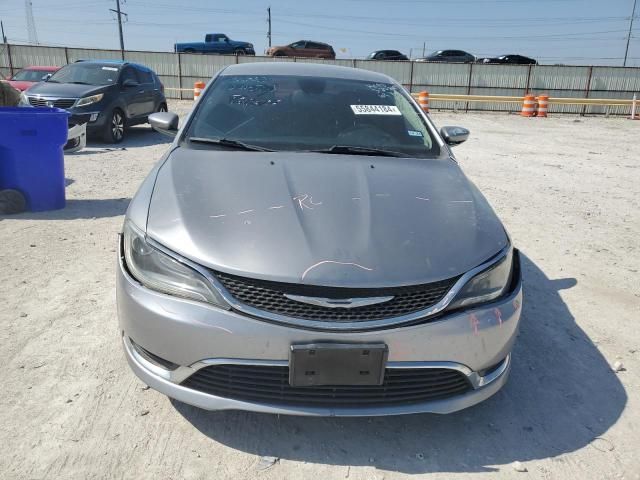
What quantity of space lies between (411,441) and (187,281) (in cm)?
119

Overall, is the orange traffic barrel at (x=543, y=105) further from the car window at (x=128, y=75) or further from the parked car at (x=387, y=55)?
the car window at (x=128, y=75)

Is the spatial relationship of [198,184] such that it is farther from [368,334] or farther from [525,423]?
[525,423]

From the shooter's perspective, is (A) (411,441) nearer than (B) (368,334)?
No

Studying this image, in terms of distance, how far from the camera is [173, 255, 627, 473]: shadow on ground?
216 centimetres

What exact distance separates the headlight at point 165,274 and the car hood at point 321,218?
6 centimetres

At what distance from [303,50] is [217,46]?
4.93 meters

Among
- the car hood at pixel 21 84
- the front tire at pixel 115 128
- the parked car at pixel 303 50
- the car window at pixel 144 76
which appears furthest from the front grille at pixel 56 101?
the parked car at pixel 303 50

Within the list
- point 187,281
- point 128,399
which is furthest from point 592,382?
point 128,399

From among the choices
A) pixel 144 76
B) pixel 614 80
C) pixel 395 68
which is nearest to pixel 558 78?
pixel 614 80

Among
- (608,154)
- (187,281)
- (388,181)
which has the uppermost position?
(388,181)

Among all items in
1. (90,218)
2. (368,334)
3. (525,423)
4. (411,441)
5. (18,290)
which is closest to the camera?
(368,334)

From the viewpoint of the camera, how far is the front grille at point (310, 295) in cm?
194

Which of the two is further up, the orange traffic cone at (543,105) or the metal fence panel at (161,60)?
the metal fence panel at (161,60)

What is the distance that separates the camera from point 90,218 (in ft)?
17.1
